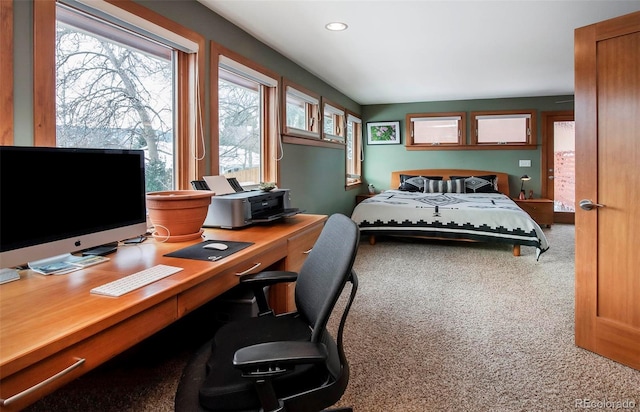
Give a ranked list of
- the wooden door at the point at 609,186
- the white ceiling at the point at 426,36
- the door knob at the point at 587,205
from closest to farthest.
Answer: the wooden door at the point at 609,186 < the door knob at the point at 587,205 < the white ceiling at the point at 426,36

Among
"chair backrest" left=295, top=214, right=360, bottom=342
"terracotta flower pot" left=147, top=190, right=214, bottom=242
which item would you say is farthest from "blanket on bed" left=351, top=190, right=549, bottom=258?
"chair backrest" left=295, top=214, right=360, bottom=342

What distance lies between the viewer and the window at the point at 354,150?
6387 mm

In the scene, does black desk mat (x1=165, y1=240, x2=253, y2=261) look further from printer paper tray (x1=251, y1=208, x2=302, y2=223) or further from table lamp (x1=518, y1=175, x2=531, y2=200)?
table lamp (x1=518, y1=175, x2=531, y2=200)

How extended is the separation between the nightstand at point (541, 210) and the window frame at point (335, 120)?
316cm

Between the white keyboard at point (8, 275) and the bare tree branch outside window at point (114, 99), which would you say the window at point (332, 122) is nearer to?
the bare tree branch outside window at point (114, 99)

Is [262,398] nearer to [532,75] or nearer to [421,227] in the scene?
[421,227]

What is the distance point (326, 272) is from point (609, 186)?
1.78 m

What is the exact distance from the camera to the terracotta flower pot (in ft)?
5.81

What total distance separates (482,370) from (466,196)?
396 centimetres

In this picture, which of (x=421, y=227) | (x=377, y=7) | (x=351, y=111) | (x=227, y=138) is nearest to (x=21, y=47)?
(x=227, y=138)

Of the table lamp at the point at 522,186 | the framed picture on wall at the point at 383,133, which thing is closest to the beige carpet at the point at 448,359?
the table lamp at the point at 522,186

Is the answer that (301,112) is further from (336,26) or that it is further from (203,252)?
(203,252)

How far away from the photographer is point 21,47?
1.48 meters

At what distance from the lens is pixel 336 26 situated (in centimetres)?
293
